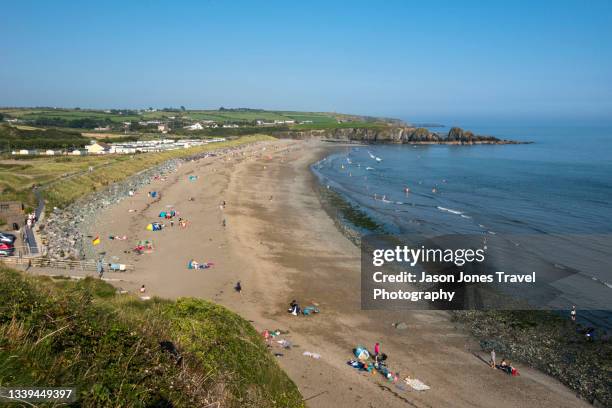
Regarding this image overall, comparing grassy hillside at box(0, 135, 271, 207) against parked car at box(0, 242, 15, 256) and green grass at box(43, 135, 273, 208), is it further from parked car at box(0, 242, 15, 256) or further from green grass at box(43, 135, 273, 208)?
parked car at box(0, 242, 15, 256)

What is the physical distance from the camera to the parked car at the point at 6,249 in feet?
68.4

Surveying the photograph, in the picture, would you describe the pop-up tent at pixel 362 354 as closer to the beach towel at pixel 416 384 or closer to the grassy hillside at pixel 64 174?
the beach towel at pixel 416 384

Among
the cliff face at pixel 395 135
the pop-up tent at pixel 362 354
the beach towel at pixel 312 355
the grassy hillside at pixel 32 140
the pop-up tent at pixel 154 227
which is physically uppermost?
the cliff face at pixel 395 135

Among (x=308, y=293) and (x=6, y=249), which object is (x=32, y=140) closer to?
(x=6, y=249)

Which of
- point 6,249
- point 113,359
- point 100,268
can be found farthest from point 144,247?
point 113,359

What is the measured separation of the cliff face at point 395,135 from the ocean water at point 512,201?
4071 centimetres

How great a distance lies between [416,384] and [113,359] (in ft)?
33.7

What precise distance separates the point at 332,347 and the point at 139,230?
18871 mm

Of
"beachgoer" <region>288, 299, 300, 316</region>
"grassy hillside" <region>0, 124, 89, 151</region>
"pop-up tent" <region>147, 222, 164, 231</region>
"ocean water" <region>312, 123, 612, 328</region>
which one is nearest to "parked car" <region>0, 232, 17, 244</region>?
"pop-up tent" <region>147, 222, 164, 231</region>

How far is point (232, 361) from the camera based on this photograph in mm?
7688

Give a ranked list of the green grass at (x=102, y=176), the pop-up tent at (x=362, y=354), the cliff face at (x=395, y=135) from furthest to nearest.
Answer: the cliff face at (x=395, y=135) < the green grass at (x=102, y=176) < the pop-up tent at (x=362, y=354)

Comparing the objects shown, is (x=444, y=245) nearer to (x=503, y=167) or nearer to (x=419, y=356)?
(x=419, y=356)

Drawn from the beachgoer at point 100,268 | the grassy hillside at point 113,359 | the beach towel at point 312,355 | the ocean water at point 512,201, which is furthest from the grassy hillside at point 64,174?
the grassy hillside at point 113,359

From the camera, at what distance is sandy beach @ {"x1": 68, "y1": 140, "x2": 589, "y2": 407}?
42.2ft
